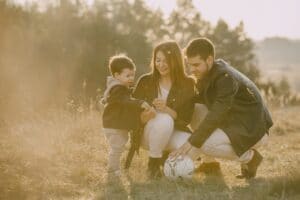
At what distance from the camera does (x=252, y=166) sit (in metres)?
5.51

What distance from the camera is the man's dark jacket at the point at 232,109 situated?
5.21 metres

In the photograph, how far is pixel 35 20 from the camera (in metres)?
19.8

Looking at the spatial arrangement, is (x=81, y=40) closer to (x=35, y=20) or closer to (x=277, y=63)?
(x=35, y=20)

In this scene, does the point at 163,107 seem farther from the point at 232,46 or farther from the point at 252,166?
the point at 232,46

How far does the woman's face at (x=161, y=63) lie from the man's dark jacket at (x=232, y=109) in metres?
0.36

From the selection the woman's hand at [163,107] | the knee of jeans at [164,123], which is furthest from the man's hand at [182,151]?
the woman's hand at [163,107]

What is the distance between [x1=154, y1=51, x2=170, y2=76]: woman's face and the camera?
18.0ft

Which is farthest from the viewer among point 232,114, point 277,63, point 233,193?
point 277,63

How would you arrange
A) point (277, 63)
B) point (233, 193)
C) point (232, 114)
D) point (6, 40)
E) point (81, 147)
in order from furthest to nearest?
point (277, 63), point (6, 40), point (81, 147), point (232, 114), point (233, 193)

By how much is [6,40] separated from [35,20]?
13.1 feet

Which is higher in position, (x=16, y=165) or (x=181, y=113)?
(x=181, y=113)

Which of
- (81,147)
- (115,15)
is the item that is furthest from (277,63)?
(81,147)

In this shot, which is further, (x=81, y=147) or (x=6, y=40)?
(x=6, y=40)

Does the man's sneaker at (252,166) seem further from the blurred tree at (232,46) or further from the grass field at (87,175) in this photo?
the blurred tree at (232,46)
